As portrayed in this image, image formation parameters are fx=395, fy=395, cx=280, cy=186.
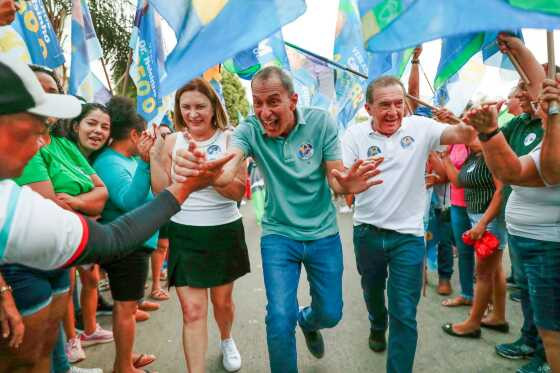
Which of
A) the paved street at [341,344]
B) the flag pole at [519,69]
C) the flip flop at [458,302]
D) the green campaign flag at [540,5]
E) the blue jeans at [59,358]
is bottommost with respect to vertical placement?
the flip flop at [458,302]

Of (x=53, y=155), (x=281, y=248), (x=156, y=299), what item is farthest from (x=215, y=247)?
(x=156, y=299)

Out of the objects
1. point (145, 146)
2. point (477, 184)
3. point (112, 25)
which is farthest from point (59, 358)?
point (112, 25)

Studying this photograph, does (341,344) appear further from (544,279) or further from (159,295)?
(159,295)

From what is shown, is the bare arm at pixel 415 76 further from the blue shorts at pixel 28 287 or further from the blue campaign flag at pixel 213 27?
the blue shorts at pixel 28 287

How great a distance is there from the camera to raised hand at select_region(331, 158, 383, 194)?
2.35 m

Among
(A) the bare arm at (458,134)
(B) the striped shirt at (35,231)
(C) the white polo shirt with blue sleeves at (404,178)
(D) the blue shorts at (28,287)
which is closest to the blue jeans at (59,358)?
(D) the blue shorts at (28,287)

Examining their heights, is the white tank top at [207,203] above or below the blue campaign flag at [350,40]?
below

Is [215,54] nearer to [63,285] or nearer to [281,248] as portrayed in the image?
[281,248]

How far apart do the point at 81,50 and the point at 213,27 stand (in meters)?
2.65

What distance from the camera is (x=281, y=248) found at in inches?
105

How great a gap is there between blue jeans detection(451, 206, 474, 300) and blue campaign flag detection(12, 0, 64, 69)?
14.2 ft

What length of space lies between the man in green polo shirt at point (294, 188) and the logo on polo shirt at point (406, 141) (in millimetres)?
503

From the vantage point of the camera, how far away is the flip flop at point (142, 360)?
3152 mm

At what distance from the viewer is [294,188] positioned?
8.96ft
